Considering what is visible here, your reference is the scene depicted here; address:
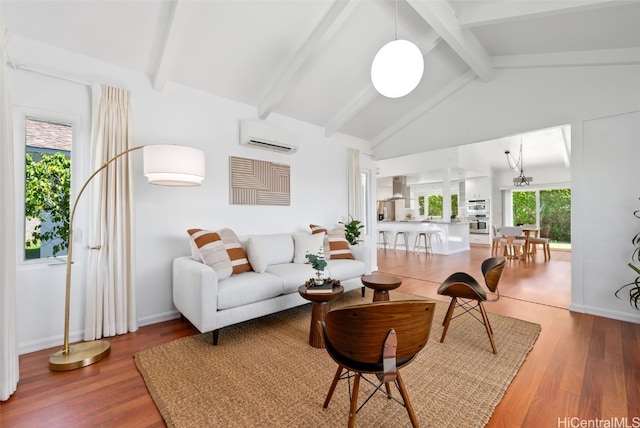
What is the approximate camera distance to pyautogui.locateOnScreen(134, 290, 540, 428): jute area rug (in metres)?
1.62

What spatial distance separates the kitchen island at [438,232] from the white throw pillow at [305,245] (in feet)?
17.9

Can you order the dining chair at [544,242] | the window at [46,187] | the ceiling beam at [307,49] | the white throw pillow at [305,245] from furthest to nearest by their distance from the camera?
the dining chair at [544,242], the white throw pillow at [305,245], the ceiling beam at [307,49], the window at [46,187]

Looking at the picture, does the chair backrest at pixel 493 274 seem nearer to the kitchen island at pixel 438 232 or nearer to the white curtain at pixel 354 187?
the white curtain at pixel 354 187

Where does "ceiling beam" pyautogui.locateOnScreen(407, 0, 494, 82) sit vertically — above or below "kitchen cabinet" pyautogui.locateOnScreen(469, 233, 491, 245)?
above

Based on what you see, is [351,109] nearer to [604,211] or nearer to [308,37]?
[308,37]

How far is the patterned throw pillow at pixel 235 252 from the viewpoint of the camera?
10.00 feet

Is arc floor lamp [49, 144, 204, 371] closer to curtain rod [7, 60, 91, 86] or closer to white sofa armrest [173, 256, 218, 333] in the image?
white sofa armrest [173, 256, 218, 333]

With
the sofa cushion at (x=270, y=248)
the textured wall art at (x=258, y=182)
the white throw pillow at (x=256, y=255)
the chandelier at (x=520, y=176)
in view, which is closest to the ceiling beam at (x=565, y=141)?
the chandelier at (x=520, y=176)

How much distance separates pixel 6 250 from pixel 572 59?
5.65 m

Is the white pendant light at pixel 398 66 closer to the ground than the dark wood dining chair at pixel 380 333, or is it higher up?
higher up

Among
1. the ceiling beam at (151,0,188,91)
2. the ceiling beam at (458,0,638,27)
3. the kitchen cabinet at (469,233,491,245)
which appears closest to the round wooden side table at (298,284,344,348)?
the ceiling beam at (151,0,188,91)

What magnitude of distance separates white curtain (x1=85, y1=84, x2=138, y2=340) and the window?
29 centimetres

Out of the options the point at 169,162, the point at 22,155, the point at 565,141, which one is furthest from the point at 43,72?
the point at 565,141

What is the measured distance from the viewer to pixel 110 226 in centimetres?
271
